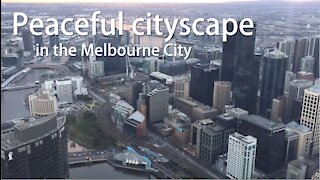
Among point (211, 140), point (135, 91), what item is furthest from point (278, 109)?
point (135, 91)

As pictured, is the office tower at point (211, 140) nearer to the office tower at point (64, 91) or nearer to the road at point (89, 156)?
the road at point (89, 156)

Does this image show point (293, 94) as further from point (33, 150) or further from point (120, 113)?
point (33, 150)

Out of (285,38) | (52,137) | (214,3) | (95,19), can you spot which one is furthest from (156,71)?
(95,19)

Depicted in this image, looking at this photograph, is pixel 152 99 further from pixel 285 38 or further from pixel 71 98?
pixel 285 38

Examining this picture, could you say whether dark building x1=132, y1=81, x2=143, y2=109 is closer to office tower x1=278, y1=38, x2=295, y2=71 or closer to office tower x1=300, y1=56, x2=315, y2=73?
office tower x1=278, y1=38, x2=295, y2=71

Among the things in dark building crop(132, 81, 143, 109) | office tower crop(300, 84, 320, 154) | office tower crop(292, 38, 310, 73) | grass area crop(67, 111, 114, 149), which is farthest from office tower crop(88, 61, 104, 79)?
office tower crop(300, 84, 320, 154)

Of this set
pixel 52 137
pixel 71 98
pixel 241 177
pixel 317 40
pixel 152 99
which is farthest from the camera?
pixel 317 40
